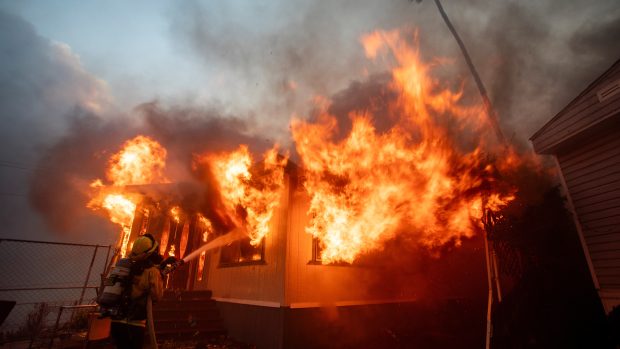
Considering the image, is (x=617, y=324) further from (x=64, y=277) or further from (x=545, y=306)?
(x=64, y=277)

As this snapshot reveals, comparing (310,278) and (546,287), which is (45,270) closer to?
(310,278)

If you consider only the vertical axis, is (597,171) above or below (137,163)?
below

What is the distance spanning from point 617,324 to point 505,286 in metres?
5.23

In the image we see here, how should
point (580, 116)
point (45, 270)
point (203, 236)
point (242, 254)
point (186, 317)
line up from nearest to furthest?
point (580, 116) < point (186, 317) < point (242, 254) < point (203, 236) < point (45, 270)

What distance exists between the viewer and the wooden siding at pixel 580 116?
7.06 meters

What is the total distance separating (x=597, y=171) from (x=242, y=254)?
10262 mm

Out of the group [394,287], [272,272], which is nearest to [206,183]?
[272,272]

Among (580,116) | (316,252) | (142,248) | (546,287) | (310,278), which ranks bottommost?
(546,287)

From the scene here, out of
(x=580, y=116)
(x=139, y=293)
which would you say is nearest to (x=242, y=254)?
(x=139, y=293)

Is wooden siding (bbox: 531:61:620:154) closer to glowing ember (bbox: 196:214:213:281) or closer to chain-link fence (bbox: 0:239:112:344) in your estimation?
glowing ember (bbox: 196:214:213:281)

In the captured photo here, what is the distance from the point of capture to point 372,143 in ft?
29.9

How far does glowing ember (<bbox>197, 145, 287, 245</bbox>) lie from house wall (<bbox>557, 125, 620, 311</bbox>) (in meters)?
8.15

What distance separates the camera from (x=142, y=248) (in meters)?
4.71

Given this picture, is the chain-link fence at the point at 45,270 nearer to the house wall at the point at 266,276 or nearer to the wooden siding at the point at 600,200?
the house wall at the point at 266,276
